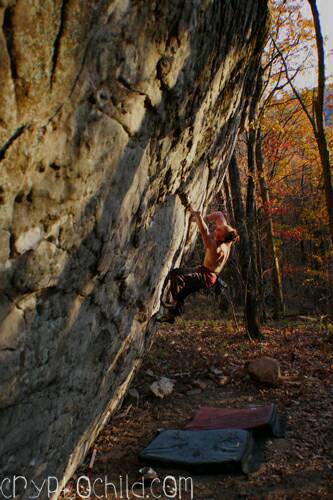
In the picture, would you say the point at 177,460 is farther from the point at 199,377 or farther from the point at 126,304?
the point at 199,377

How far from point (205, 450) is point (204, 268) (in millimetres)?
3062

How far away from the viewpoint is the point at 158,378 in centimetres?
873

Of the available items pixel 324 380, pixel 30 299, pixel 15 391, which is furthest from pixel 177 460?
pixel 324 380

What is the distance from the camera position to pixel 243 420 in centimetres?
662

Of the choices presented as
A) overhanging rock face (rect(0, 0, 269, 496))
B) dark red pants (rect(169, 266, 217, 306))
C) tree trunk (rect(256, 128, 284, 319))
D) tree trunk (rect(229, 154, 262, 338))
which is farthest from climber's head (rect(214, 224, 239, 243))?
tree trunk (rect(256, 128, 284, 319))

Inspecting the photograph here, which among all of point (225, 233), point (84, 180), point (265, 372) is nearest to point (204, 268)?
point (225, 233)

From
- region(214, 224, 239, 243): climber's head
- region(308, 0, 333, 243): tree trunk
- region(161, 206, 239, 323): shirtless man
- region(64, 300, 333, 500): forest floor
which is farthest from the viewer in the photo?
region(308, 0, 333, 243): tree trunk

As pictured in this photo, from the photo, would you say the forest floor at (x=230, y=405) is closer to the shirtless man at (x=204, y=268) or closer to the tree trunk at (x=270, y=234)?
the shirtless man at (x=204, y=268)

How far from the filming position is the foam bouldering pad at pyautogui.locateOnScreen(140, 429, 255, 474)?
5.50 meters

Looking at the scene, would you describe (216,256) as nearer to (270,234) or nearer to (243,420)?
(243,420)

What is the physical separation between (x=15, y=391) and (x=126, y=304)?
6.77ft

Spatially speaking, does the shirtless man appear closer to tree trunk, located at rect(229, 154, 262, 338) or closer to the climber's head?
the climber's head

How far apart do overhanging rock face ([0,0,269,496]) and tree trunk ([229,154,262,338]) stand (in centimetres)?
638

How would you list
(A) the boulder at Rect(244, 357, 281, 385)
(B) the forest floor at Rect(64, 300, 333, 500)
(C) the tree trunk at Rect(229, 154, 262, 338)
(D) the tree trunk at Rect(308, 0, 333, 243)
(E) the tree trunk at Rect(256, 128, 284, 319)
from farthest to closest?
1. (E) the tree trunk at Rect(256, 128, 284, 319)
2. (C) the tree trunk at Rect(229, 154, 262, 338)
3. (D) the tree trunk at Rect(308, 0, 333, 243)
4. (A) the boulder at Rect(244, 357, 281, 385)
5. (B) the forest floor at Rect(64, 300, 333, 500)
